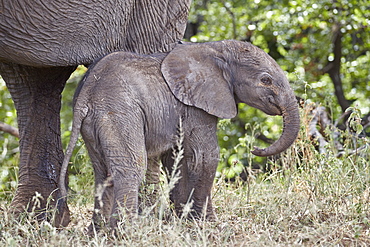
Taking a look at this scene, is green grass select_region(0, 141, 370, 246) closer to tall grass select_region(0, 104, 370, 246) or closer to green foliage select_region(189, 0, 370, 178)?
tall grass select_region(0, 104, 370, 246)

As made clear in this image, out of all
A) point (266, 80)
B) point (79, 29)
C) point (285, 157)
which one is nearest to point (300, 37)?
point (285, 157)

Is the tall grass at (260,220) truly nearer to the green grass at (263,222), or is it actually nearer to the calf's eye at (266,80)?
the green grass at (263,222)

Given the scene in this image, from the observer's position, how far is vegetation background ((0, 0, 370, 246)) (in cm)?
375

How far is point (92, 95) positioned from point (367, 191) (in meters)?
2.19

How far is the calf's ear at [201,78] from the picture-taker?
12.8 ft

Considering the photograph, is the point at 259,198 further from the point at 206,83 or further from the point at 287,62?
the point at 287,62

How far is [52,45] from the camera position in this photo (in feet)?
12.4

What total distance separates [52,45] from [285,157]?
110 inches

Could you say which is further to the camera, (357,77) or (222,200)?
(357,77)

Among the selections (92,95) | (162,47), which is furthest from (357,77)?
(92,95)

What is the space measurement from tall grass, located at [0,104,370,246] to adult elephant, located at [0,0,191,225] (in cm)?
41

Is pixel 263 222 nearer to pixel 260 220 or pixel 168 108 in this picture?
pixel 260 220

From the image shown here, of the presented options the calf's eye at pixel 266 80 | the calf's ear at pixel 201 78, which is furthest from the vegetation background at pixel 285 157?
the calf's eye at pixel 266 80

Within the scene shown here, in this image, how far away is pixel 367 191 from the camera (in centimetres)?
461
